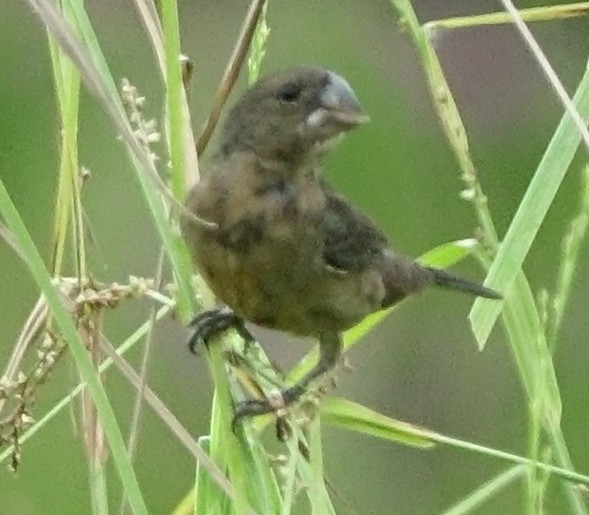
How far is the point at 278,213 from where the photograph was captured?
5.17 feet

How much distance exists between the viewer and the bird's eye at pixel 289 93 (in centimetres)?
158

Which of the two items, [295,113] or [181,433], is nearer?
[181,433]

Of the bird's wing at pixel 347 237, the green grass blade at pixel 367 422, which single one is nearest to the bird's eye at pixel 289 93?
the bird's wing at pixel 347 237

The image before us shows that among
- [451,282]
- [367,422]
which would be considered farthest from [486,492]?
[451,282]

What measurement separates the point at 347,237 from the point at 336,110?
24 centimetres

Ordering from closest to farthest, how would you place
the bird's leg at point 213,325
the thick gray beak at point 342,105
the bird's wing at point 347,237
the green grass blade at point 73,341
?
the green grass blade at point 73,341, the bird's leg at point 213,325, the thick gray beak at point 342,105, the bird's wing at point 347,237

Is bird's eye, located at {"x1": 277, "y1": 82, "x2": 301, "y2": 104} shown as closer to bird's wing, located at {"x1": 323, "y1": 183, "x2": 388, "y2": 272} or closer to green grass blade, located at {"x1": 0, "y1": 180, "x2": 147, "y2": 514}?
bird's wing, located at {"x1": 323, "y1": 183, "x2": 388, "y2": 272}

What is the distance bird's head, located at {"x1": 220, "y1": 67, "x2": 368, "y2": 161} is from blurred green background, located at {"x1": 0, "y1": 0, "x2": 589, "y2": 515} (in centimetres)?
169

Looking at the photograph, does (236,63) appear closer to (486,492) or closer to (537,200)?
(537,200)

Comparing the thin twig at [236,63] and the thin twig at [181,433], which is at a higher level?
the thin twig at [236,63]

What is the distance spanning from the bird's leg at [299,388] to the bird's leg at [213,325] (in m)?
0.07

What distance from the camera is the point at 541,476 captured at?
1.15 metres

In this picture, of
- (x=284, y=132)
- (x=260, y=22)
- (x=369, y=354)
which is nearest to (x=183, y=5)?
(x=369, y=354)

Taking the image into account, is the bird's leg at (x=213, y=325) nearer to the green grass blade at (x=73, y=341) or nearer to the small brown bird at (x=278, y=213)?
→ the small brown bird at (x=278, y=213)
